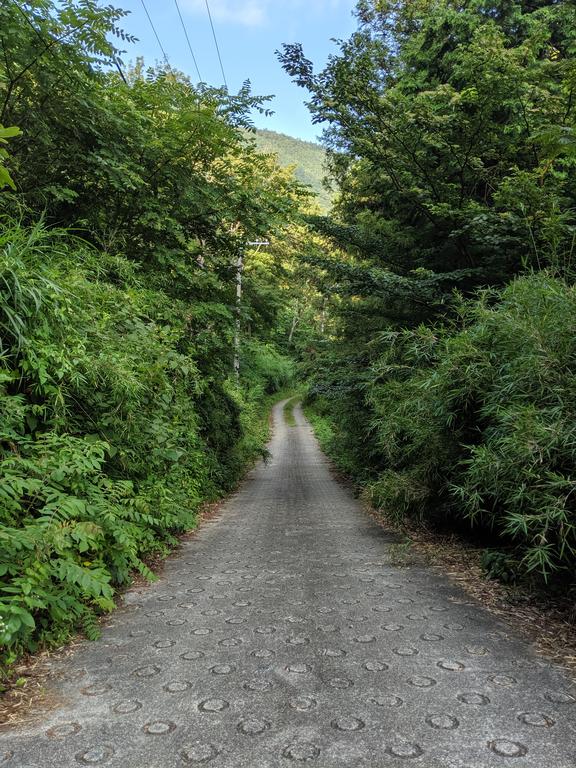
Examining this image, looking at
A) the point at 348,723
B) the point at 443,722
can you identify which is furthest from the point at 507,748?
the point at 348,723

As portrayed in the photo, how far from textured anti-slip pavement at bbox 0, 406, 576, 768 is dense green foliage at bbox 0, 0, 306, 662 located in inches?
19.5

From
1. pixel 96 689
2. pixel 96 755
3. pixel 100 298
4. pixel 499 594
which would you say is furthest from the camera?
pixel 100 298

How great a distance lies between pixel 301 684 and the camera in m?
2.72

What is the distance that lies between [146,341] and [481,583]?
14.0 ft

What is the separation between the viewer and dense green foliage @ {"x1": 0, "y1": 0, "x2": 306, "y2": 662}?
3238mm

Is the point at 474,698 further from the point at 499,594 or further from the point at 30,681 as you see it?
Answer: the point at 30,681

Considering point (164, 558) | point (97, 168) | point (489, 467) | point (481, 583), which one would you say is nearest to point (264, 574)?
point (164, 558)

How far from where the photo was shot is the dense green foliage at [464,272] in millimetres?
3961

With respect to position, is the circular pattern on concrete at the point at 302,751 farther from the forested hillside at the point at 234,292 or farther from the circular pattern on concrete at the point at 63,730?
the forested hillside at the point at 234,292

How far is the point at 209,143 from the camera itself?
717 centimetres

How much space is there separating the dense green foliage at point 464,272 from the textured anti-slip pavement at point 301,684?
96cm

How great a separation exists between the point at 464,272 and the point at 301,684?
7.16 meters

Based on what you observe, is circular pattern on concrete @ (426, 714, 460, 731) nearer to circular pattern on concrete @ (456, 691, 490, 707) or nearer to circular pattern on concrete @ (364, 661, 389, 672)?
circular pattern on concrete @ (456, 691, 490, 707)

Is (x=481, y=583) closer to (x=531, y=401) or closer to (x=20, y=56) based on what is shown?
(x=531, y=401)
